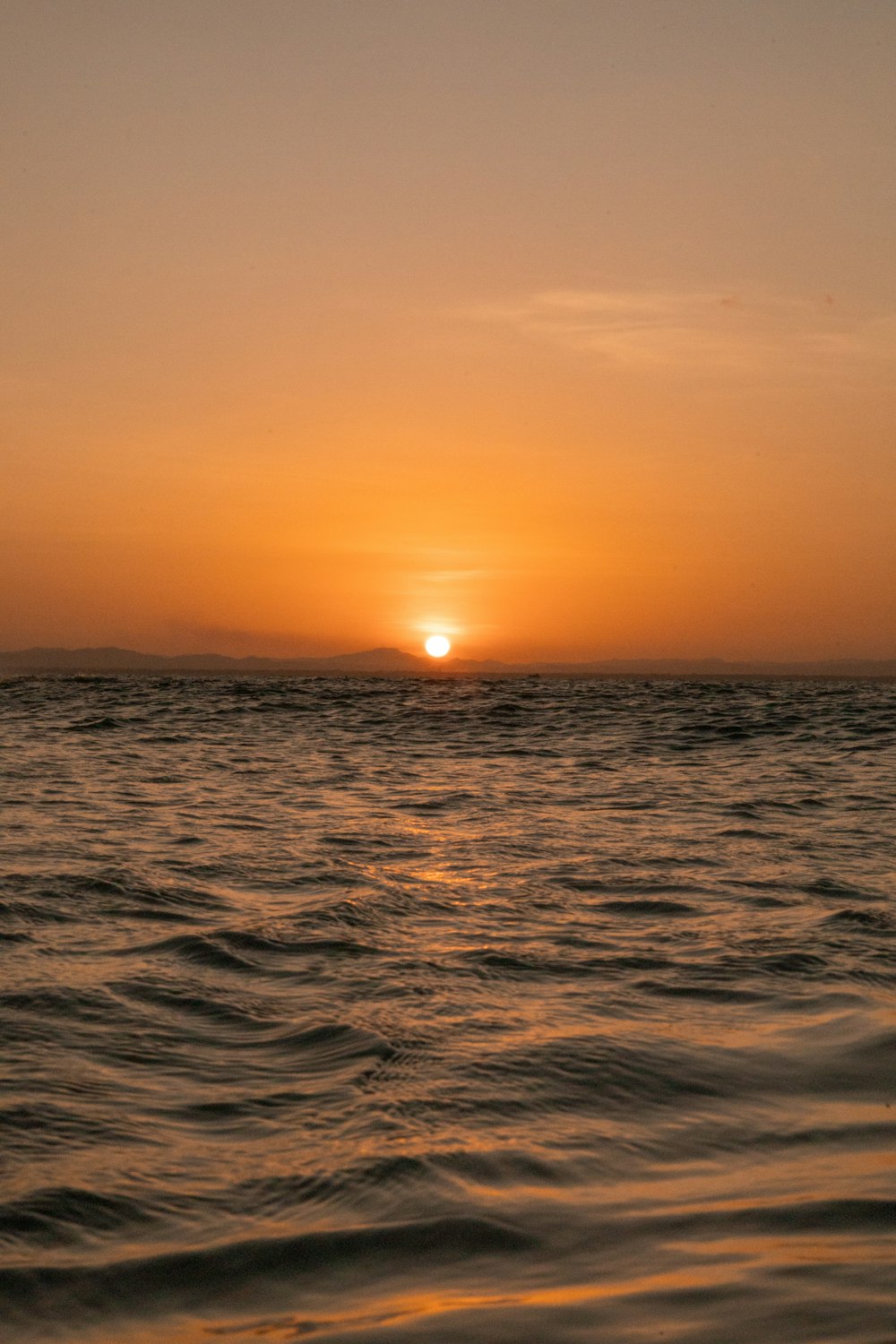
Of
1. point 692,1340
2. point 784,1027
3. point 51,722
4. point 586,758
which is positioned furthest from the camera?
point 51,722

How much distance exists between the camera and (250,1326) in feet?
11.0

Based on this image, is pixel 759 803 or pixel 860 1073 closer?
pixel 860 1073

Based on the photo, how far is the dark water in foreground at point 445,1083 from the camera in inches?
140

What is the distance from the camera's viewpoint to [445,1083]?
527cm

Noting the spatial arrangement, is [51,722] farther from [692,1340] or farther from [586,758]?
[692,1340]

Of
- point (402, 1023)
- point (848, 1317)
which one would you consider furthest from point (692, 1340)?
point (402, 1023)

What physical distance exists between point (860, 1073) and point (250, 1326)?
3.12 metres

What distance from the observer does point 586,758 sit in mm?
23328

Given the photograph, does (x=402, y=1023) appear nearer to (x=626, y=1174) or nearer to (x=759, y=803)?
(x=626, y=1174)

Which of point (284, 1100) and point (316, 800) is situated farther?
point (316, 800)

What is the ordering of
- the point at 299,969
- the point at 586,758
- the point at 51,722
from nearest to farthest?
the point at 299,969
the point at 586,758
the point at 51,722

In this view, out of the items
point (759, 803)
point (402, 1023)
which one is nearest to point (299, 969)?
point (402, 1023)

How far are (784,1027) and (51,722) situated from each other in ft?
92.8

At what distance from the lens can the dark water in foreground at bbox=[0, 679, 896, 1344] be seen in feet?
11.6
